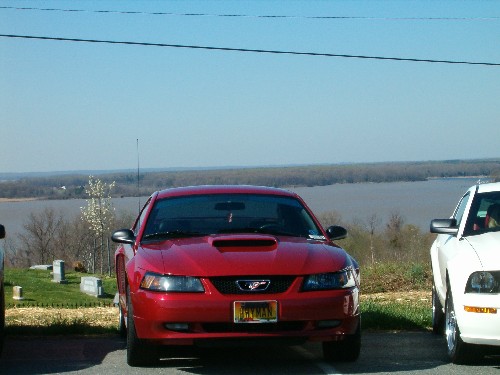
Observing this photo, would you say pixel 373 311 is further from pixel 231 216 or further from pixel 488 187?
pixel 231 216

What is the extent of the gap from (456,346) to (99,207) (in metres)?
85.5

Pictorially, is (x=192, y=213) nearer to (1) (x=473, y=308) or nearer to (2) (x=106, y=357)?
(2) (x=106, y=357)

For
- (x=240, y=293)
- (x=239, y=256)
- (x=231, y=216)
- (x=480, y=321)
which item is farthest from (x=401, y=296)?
(x=240, y=293)

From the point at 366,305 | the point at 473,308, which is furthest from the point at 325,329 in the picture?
the point at 366,305

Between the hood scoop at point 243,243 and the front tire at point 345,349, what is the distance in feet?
3.12

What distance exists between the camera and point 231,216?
8.84m

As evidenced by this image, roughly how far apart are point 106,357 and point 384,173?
9046 centimetres

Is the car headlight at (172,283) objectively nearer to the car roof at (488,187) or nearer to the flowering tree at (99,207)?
the car roof at (488,187)

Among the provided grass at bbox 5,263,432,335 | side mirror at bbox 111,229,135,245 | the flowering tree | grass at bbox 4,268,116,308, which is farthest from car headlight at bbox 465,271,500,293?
the flowering tree

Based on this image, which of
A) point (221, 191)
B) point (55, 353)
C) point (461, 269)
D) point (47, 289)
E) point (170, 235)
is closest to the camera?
point (461, 269)

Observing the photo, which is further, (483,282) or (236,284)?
(483,282)

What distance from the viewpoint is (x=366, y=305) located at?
11883 mm

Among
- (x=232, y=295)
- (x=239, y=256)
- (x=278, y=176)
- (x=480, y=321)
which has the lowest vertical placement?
(x=278, y=176)

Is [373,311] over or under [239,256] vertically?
under
